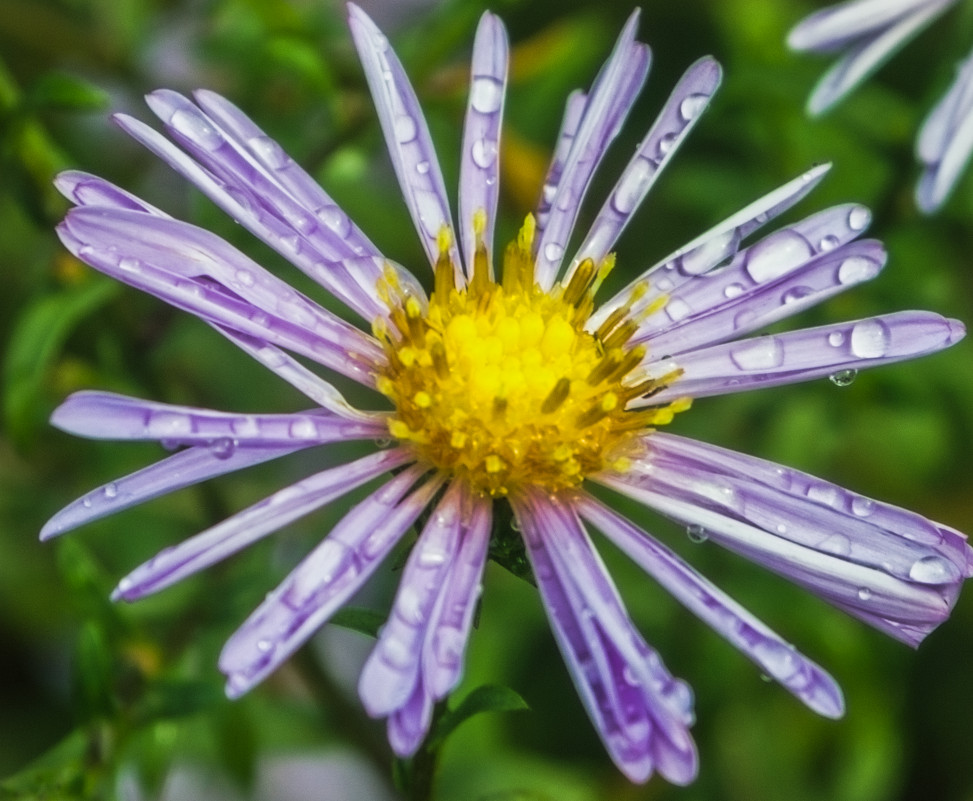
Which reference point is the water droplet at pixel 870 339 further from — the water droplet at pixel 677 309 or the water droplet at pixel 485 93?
the water droplet at pixel 485 93

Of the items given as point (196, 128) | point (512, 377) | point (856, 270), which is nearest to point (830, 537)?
point (856, 270)

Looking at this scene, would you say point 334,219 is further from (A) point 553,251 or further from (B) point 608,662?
(B) point 608,662

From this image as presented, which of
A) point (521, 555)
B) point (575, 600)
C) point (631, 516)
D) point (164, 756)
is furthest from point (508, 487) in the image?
point (631, 516)

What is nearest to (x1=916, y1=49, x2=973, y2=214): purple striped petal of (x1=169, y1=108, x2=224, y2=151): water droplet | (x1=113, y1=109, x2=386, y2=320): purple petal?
(x1=113, y1=109, x2=386, y2=320): purple petal

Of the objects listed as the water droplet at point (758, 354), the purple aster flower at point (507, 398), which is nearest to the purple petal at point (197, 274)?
the purple aster flower at point (507, 398)

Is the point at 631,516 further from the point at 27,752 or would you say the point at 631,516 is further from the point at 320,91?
the point at 27,752

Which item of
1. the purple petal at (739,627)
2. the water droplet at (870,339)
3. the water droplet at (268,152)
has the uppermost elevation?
the water droplet at (268,152)
